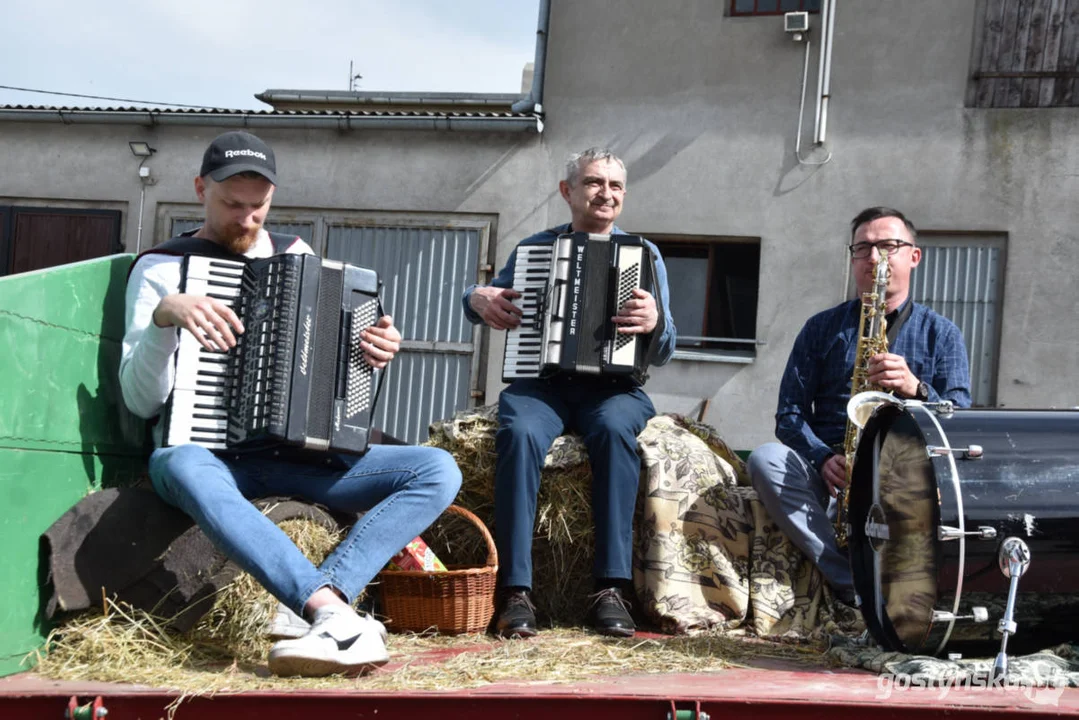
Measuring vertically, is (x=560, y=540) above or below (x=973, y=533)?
below

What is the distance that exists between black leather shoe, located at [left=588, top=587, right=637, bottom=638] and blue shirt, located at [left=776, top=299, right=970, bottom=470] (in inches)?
34.3

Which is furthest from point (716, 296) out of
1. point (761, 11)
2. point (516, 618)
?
point (516, 618)

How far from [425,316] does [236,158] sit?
708 centimetres

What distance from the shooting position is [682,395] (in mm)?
10102

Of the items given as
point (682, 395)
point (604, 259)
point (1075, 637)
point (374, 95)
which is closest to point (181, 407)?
point (604, 259)

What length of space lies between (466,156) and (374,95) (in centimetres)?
177

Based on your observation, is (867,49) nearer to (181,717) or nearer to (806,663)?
(806,663)

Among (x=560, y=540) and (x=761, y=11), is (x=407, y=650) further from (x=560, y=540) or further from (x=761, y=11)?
(x=761, y=11)

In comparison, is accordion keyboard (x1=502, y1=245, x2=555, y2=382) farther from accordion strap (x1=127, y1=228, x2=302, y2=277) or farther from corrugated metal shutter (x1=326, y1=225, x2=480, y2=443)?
corrugated metal shutter (x1=326, y1=225, x2=480, y2=443)

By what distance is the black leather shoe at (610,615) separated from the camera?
12.4ft

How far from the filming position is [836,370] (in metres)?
4.35

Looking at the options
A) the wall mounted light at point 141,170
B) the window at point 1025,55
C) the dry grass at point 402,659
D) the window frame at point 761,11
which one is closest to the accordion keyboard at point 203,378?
the dry grass at point 402,659

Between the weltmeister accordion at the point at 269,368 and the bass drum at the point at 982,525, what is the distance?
1.59 meters

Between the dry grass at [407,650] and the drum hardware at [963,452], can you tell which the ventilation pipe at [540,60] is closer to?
the dry grass at [407,650]
